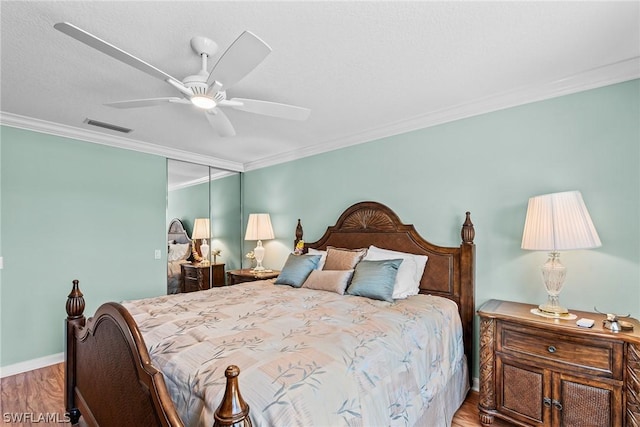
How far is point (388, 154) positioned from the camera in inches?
131

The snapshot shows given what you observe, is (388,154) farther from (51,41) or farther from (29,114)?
(29,114)

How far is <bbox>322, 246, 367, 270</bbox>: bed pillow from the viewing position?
3.01 metres

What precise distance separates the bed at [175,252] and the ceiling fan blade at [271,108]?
271cm

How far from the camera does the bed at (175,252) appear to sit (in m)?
4.14

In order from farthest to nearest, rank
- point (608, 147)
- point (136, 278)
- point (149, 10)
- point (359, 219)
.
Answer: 1. point (136, 278)
2. point (359, 219)
3. point (608, 147)
4. point (149, 10)

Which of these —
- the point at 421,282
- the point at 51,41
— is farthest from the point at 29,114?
the point at 421,282

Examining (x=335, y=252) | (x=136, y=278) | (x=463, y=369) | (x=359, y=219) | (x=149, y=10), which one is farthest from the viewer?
(x=136, y=278)

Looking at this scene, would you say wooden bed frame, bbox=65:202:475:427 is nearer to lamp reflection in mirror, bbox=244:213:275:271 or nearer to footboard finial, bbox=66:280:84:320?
footboard finial, bbox=66:280:84:320

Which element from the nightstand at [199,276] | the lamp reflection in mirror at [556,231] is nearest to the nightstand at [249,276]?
the nightstand at [199,276]

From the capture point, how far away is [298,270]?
3.17 meters

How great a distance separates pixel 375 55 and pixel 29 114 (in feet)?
10.9

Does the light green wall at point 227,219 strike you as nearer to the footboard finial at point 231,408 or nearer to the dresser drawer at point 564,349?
the dresser drawer at point 564,349

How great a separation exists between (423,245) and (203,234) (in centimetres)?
314

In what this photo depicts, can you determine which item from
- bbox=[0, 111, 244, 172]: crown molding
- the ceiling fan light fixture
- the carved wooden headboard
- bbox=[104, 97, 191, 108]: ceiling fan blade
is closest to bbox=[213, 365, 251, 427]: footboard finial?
the ceiling fan light fixture
